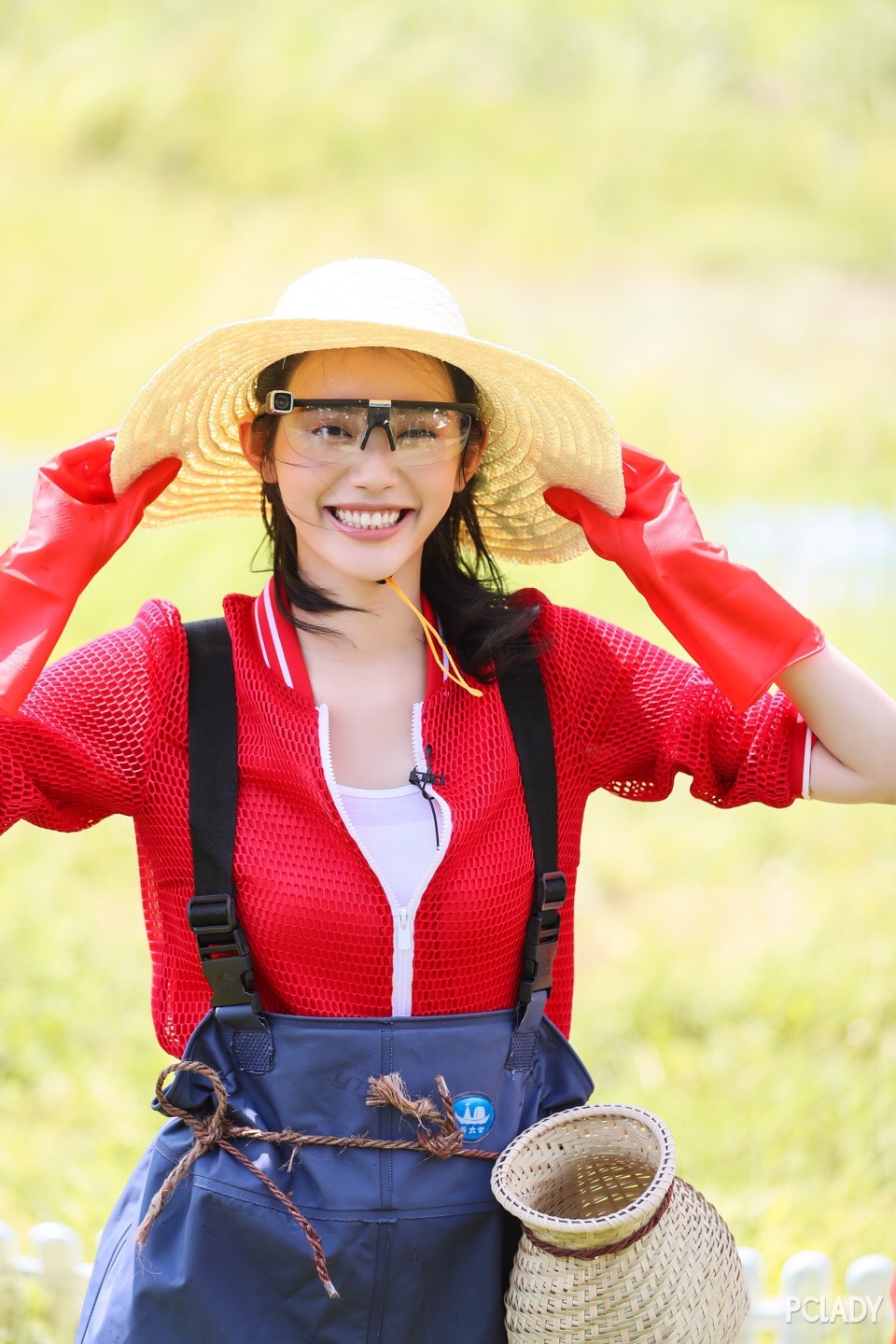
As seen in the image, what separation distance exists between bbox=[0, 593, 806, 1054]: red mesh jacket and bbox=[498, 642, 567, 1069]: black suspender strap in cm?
2

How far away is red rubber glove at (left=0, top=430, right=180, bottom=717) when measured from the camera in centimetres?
168

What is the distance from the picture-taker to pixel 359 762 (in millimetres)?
1863

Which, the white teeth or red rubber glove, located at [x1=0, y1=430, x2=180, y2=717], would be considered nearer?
red rubber glove, located at [x1=0, y1=430, x2=180, y2=717]

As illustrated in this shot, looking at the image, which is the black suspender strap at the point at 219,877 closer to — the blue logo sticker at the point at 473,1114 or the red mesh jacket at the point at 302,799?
the red mesh jacket at the point at 302,799

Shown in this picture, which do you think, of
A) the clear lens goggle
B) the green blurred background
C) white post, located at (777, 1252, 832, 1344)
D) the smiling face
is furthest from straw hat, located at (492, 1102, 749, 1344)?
the green blurred background

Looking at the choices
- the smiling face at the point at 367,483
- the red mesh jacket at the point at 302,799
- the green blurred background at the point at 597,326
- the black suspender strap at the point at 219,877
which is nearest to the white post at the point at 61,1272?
the green blurred background at the point at 597,326

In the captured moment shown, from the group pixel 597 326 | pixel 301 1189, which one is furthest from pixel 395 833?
pixel 597 326

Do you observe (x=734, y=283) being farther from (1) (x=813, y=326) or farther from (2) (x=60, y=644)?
(2) (x=60, y=644)

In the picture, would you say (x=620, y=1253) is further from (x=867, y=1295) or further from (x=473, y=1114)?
(x=867, y=1295)

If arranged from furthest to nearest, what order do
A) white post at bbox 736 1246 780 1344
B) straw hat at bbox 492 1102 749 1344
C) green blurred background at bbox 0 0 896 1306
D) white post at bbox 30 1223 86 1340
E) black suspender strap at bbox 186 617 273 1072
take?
green blurred background at bbox 0 0 896 1306, white post at bbox 30 1223 86 1340, white post at bbox 736 1246 780 1344, black suspender strap at bbox 186 617 273 1072, straw hat at bbox 492 1102 749 1344

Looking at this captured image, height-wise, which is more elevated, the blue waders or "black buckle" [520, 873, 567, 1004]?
"black buckle" [520, 873, 567, 1004]

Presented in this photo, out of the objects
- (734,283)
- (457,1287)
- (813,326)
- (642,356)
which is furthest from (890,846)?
(734,283)

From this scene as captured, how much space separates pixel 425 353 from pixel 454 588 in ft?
1.12

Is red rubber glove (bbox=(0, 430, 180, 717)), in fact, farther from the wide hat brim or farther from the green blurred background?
the green blurred background
